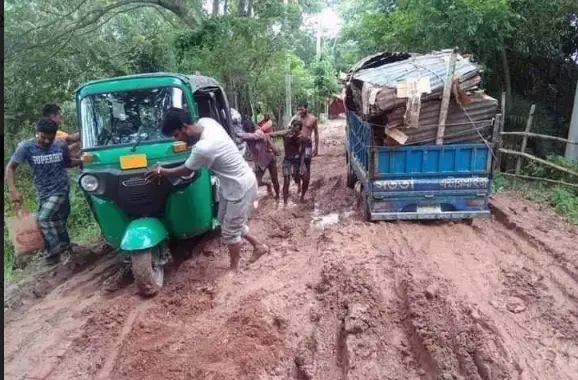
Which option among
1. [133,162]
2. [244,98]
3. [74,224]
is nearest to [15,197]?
[133,162]

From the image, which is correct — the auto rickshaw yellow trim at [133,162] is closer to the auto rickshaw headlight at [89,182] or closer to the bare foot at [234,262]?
the auto rickshaw headlight at [89,182]

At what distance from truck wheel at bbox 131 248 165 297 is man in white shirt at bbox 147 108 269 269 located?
746 millimetres

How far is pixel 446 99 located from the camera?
20.3 feet

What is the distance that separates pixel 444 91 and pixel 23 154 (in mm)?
5041

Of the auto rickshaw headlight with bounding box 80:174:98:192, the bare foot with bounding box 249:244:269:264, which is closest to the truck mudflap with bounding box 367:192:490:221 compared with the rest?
the bare foot with bounding box 249:244:269:264

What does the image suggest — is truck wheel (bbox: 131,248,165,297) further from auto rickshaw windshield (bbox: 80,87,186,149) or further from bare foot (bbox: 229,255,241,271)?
auto rickshaw windshield (bbox: 80,87,186,149)

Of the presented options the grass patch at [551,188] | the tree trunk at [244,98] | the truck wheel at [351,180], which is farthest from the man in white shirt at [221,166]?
the tree trunk at [244,98]

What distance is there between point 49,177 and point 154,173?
2080 mm

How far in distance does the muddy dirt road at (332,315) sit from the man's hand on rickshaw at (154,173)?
113 centimetres

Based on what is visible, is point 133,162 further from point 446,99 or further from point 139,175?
point 446,99

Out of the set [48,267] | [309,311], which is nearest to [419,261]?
[309,311]

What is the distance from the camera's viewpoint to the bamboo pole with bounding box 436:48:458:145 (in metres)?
6.16

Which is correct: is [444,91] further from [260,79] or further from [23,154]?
[260,79]

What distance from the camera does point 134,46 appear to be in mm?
13828
